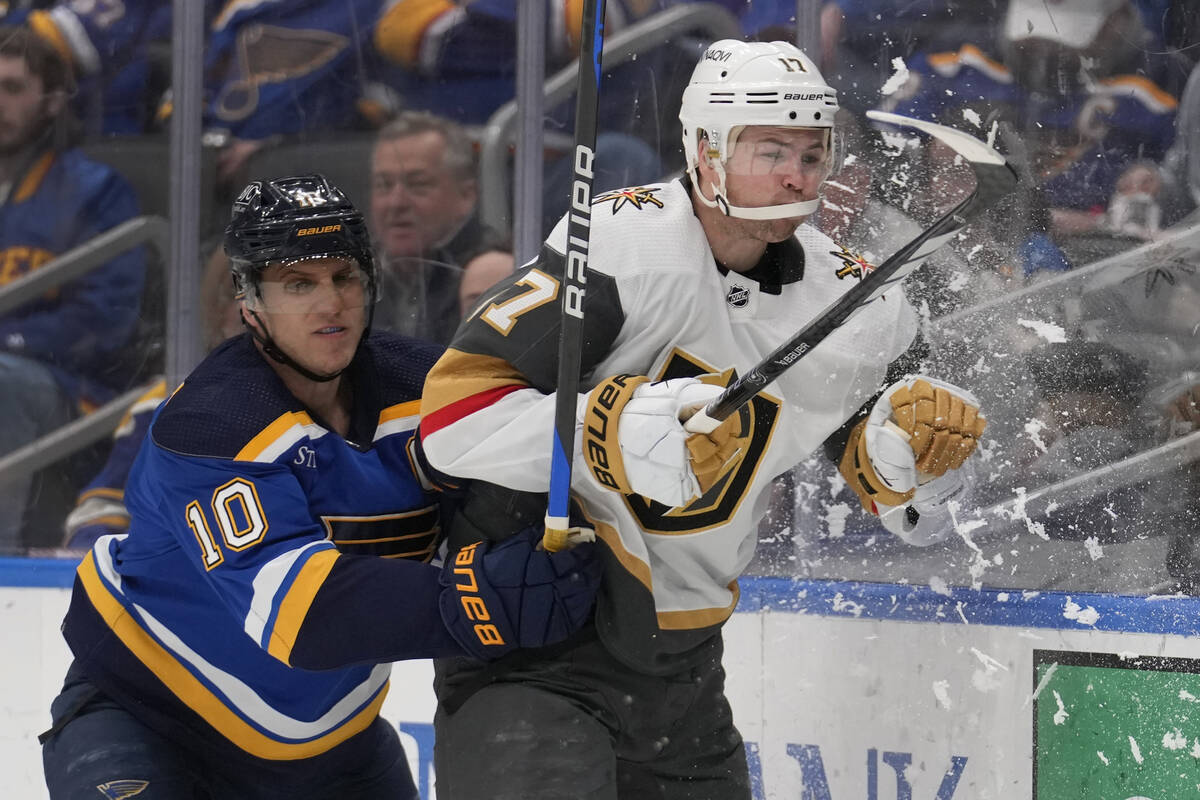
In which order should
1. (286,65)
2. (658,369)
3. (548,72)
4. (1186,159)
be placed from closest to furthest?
(658,369) < (1186,159) < (548,72) < (286,65)

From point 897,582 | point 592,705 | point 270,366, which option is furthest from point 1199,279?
point 270,366

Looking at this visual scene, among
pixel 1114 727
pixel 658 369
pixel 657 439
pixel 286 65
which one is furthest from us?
pixel 286 65

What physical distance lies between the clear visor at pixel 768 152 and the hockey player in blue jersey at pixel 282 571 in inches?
20.8

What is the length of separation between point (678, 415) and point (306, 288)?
0.68 metres

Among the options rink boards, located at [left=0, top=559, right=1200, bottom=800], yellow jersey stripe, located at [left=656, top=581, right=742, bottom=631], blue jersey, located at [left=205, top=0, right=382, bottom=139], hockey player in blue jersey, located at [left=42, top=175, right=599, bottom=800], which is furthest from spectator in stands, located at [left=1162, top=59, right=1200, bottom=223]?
blue jersey, located at [left=205, top=0, right=382, bottom=139]

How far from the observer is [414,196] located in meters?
3.41

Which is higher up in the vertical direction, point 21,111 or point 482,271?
point 21,111

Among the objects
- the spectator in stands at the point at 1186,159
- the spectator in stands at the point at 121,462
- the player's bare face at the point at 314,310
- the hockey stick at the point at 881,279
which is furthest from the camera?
the spectator in stands at the point at 121,462

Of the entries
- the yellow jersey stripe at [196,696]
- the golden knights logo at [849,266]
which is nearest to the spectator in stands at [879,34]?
the golden knights logo at [849,266]

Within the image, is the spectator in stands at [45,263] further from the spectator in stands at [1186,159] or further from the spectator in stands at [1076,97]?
the spectator in stands at [1186,159]

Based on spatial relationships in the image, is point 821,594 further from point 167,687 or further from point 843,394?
point 167,687

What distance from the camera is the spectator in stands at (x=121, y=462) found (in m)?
3.52

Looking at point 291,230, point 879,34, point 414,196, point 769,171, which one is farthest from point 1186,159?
point 414,196

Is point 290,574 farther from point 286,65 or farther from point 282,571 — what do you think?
point 286,65
